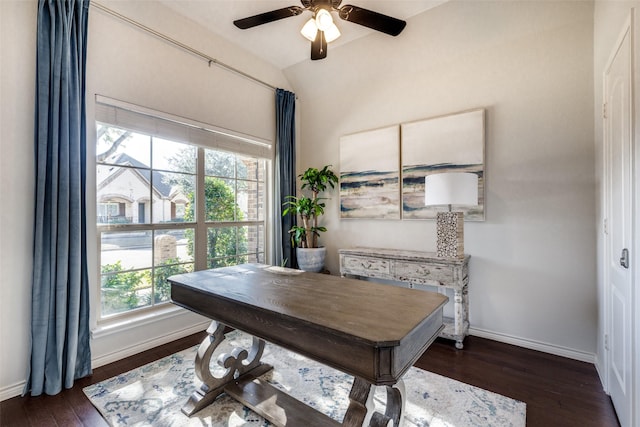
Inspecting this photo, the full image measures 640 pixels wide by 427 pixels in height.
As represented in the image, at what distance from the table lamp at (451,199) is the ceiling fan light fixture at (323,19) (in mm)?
1461

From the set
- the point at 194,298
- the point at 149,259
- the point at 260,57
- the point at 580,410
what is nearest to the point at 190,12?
the point at 260,57

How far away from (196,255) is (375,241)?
1988 millimetres

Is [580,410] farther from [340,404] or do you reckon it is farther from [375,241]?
[375,241]

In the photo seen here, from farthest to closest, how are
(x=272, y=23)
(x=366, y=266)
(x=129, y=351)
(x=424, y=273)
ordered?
(x=366, y=266), (x=272, y=23), (x=424, y=273), (x=129, y=351)

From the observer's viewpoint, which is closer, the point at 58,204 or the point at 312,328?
the point at 312,328

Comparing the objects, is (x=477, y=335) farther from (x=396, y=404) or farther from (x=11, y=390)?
(x=11, y=390)

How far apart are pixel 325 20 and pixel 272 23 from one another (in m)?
1.39

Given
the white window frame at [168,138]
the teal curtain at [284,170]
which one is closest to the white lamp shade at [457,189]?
the teal curtain at [284,170]

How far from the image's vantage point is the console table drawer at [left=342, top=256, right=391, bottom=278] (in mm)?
2950

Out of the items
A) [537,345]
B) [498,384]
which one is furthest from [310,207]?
[537,345]

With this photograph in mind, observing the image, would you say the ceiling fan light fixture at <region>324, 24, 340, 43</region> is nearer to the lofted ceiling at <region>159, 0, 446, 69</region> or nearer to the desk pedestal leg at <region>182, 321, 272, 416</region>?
the lofted ceiling at <region>159, 0, 446, 69</region>

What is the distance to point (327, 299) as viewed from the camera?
1.49 m

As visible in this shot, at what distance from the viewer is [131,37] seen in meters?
2.49

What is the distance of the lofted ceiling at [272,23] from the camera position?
2.63 metres
